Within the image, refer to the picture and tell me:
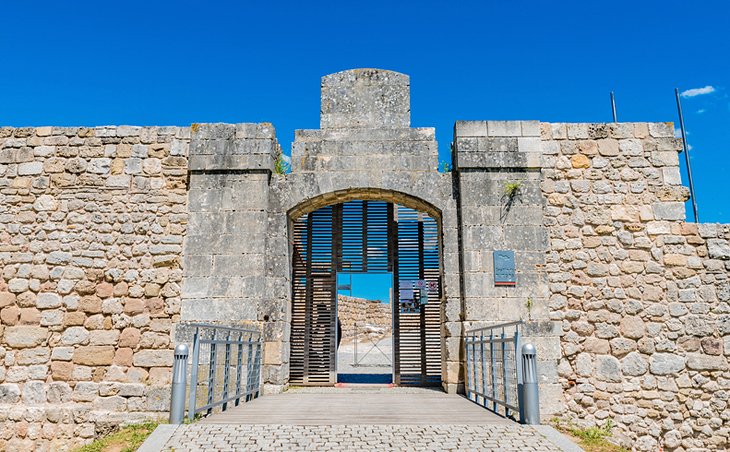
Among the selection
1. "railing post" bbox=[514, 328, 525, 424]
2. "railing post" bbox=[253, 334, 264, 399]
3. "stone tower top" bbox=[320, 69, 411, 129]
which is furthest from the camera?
"stone tower top" bbox=[320, 69, 411, 129]

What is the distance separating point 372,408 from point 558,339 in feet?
9.44

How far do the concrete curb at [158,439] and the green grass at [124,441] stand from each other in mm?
717

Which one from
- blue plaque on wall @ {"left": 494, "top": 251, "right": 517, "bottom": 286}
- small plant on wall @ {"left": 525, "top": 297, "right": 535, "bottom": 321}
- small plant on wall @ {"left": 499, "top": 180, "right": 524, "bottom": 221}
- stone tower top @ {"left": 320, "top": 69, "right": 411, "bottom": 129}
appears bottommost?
small plant on wall @ {"left": 525, "top": 297, "right": 535, "bottom": 321}

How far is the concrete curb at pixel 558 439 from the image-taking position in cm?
437

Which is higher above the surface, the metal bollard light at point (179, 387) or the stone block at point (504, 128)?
the stone block at point (504, 128)

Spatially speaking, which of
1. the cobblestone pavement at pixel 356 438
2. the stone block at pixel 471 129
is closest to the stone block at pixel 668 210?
the stone block at pixel 471 129

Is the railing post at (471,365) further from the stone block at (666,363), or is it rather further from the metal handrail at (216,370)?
the metal handrail at (216,370)

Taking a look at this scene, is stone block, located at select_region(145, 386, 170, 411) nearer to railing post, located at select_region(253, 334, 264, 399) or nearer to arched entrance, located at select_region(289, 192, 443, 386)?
railing post, located at select_region(253, 334, 264, 399)

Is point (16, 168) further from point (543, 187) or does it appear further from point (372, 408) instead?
point (543, 187)

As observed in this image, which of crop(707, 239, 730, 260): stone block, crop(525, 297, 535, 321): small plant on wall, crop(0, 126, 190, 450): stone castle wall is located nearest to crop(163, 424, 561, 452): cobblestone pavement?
crop(525, 297, 535, 321): small plant on wall

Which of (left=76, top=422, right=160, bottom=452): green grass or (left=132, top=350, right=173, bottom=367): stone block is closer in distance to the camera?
(left=76, top=422, right=160, bottom=452): green grass

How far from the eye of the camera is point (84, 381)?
24.4ft

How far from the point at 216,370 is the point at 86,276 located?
3.16 metres

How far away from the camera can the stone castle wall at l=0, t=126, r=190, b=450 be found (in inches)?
288
